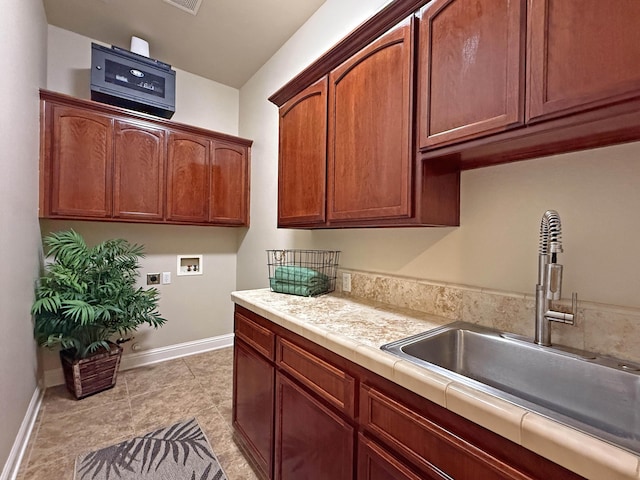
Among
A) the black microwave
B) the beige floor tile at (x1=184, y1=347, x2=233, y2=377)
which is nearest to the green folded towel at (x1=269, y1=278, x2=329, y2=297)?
the beige floor tile at (x1=184, y1=347, x2=233, y2=377)

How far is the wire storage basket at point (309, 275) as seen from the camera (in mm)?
1857

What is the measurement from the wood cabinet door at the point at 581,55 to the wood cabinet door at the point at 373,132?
447mm

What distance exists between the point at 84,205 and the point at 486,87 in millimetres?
2758

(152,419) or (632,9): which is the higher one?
(632,9)

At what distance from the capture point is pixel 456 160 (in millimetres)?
1257

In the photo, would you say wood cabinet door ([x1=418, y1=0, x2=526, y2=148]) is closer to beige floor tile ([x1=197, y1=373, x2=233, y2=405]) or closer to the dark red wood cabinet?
the dark red wood cabinet

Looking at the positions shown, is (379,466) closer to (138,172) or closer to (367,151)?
(367,151)

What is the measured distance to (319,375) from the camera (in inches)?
45.4

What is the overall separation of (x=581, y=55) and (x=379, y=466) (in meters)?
1.30

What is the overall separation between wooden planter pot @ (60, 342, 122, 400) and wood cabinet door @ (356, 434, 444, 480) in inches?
91.3

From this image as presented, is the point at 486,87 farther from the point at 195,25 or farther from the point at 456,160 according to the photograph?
the point at 195,25

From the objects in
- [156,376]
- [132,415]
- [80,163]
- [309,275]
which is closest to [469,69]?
[309,275]

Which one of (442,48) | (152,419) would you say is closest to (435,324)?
(442,48)

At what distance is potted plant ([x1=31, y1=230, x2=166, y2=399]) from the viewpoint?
208cm
